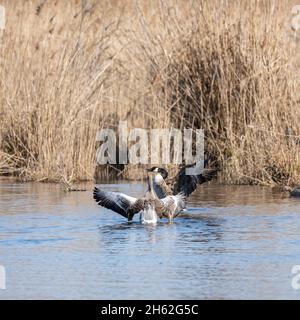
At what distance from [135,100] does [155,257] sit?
6.83 m

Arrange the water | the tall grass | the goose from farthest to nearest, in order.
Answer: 1. the tall grass
2. the goose
3. the water

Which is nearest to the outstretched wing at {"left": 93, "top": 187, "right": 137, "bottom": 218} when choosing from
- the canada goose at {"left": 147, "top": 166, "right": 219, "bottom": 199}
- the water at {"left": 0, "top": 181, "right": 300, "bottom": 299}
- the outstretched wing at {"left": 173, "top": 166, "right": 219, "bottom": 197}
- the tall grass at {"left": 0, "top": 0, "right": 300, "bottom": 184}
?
the water at {"left": 0, "top": 181, "right": 300, "bottom": 299}

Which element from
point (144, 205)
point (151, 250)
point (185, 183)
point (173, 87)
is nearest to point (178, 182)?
point (185, 183)

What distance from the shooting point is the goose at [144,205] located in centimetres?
1018

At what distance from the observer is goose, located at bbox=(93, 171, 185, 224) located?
10180 mm

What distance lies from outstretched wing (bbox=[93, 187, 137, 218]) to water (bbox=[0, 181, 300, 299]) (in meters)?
0.15

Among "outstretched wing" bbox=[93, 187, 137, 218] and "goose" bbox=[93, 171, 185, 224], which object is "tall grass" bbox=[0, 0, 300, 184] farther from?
"outstretched wing" bbox=[93, 187, 137, 218]

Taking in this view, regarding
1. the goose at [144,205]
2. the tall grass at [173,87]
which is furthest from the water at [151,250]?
the tall grass at [173,87]

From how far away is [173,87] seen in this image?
14.5 m

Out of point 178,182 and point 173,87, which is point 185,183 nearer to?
point 178,182

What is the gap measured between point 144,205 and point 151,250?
1586 mm

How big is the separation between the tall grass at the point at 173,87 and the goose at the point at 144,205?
281cm

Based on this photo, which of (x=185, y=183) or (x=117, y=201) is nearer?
(x=117, y=201)

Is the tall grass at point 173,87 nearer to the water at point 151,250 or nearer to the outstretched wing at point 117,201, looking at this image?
the water at point 151,250
